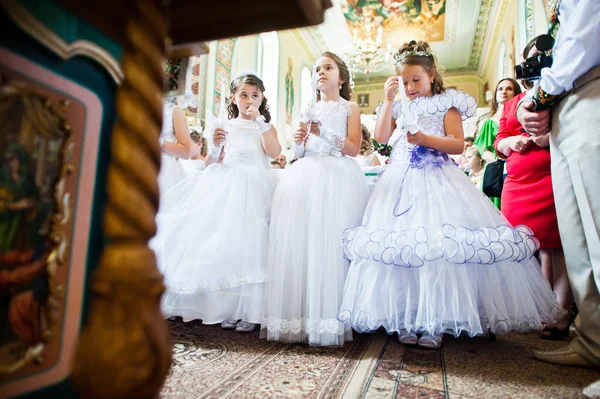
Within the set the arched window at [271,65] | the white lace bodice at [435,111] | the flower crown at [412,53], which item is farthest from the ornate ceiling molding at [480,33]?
the white lace bodice at [435,111]

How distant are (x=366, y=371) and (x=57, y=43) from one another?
1.38m

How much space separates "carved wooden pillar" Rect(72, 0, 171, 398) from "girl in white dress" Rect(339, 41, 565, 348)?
1.21 metres

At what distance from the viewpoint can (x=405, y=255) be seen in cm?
162

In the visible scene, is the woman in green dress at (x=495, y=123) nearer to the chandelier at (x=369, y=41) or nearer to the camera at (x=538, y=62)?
the camera at (x=538, y=62)

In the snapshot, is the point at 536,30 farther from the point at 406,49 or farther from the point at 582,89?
the point at 582,89

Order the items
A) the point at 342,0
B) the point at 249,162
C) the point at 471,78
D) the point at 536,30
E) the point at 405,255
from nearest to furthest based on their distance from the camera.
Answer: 1. the point at 405,255
2. the point at 249,162
3. the point at 536,30
4. the point at 342,0
5. the point at 471,78

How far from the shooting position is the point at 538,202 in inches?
81.0

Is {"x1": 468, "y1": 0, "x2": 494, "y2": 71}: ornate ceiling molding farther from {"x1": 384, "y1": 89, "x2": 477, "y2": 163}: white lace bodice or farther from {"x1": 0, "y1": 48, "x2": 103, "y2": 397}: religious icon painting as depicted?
{"x1": 0, "y1": 48, "x2": 103, "y2": 397}: religious icon painting

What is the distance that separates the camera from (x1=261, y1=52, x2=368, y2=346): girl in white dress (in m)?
1.75

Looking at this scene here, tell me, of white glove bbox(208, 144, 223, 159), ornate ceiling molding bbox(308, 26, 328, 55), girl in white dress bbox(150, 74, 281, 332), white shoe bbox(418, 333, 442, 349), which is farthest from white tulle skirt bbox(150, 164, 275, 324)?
ornate ceiling molding bbox(308, 26, 328, 55)

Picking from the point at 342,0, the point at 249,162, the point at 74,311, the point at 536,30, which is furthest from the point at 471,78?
the point at 74,311

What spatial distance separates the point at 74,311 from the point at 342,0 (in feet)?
33.1

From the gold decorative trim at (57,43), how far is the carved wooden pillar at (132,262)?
0.16m

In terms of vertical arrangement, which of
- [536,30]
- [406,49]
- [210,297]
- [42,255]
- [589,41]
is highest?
[536,30]
